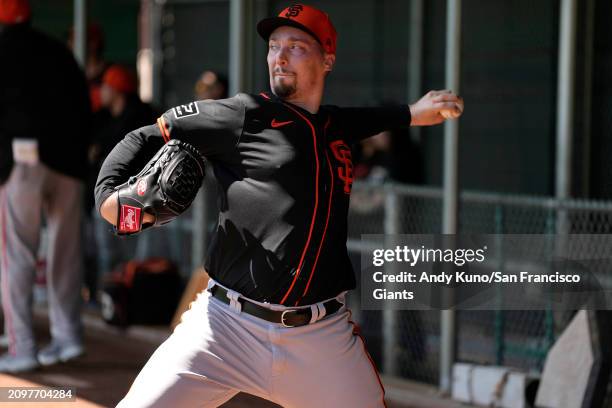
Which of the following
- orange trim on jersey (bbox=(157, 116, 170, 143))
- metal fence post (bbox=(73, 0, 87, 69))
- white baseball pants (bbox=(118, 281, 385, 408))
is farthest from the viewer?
metal fence post (bbox=(73, 0, 87, 69))

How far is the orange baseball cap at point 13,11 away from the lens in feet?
19.7

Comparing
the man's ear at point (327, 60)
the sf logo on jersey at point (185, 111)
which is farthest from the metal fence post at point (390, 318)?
the sf logo on jersey at point (185, 111)

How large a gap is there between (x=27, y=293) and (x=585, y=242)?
10.2 feet

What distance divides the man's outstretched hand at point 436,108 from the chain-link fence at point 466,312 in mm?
1720

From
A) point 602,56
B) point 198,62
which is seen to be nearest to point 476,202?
point 602,56

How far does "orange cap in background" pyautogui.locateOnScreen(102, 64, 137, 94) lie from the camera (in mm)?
7652

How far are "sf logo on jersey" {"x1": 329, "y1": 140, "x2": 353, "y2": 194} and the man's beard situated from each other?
22cm

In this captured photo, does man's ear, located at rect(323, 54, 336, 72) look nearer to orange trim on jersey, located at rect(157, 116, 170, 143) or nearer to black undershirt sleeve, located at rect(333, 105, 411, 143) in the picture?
black undershirt sleeve, located at rect(333, 105, 411, 143)

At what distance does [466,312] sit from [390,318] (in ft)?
1.61

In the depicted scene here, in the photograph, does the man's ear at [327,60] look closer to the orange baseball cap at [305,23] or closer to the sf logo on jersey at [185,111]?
the orange baseball cap at [305,23]

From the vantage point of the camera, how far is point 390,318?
6289 mm

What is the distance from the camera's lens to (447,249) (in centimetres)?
545

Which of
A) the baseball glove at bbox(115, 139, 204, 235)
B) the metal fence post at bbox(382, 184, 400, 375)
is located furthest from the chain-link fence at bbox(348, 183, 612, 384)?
the baseball glove at bbox(115, 139, 204, 235)

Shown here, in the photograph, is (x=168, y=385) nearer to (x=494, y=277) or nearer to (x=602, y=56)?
(x=494, y=277)
